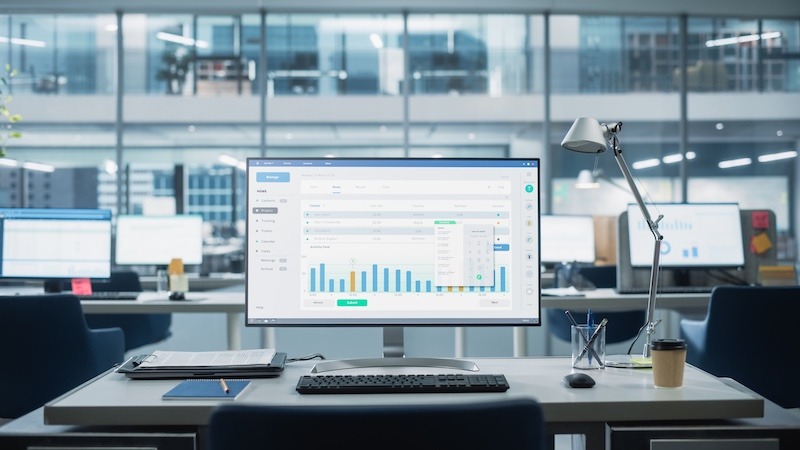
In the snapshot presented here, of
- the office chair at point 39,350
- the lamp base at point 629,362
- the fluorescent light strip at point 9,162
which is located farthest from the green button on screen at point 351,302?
the fluorescent light strip at point 9,162

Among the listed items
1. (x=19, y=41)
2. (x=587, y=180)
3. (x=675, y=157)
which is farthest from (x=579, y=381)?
(x=19, y=41)

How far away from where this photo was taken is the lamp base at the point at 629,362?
71.0 inches

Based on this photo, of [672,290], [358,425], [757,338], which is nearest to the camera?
[358,425]

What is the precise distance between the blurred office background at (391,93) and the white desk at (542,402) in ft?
15.4

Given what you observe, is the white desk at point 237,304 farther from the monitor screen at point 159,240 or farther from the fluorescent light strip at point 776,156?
the fluorescent light strip at point 776,156

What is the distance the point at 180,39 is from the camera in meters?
6.34

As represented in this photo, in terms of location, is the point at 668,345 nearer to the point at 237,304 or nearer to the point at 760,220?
the point at 237,304

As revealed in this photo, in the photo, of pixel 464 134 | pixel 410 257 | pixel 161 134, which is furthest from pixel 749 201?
pixel 410 257

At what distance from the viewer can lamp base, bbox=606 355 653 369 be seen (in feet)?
5.92

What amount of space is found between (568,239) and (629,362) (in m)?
3.25

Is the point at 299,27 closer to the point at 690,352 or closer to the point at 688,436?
the point at 690,352

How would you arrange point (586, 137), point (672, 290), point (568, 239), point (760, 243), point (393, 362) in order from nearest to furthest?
point (393, 362)
point (586, 137)
point (672, 290)
point (760, 243)
point (568, 239)

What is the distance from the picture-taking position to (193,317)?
543cm

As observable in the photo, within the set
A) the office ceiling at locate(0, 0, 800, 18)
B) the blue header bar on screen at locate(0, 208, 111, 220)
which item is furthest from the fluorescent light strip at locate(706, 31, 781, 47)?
the blue header bar on screen at locate(0, 208, 111, 220)
